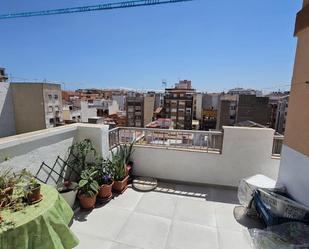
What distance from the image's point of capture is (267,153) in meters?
3.20

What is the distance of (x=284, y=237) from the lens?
186cm

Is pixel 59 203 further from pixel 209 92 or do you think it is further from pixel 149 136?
pixel 209 92

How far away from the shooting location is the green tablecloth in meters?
1.14

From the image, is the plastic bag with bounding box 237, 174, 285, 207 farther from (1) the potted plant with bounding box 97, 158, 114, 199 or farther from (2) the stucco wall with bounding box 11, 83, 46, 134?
(2) the stucco wall with bounding box 11, 83, 46, 134

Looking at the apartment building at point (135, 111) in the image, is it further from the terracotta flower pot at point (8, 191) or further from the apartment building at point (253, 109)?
the terracotta flower pot at point (8, 191)

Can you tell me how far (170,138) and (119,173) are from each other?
1.43 m

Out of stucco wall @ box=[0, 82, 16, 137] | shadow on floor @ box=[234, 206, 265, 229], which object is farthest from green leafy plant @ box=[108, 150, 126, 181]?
stucco wall @ box=[0, 82, 16, 137]

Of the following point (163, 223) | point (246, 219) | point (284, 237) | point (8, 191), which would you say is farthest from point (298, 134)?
point (8, 191)

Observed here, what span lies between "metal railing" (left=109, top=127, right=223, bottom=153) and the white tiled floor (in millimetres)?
924

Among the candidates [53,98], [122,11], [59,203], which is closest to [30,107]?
[53,98]

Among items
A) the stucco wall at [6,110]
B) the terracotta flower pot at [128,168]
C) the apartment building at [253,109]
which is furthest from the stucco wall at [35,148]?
the apartment building at [253,109]

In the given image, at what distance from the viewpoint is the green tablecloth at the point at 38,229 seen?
1.14m

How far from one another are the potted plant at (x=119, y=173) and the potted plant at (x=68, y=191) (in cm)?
74

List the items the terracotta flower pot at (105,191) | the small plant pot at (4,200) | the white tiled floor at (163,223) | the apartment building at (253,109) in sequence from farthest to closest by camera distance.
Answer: the apartment building at (253,109) < the terracotta flower pot at (105,191) < the white tiled floor at (163,223) < the small plant pot at (4,200)
